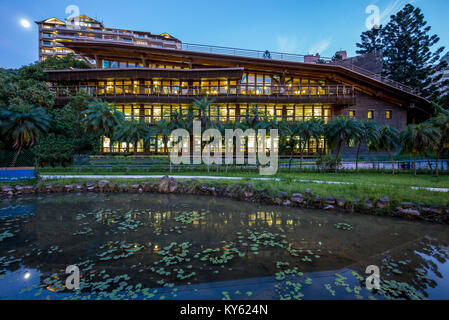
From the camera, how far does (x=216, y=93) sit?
32781mm

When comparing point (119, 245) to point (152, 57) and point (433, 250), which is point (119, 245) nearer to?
point (433, 250)

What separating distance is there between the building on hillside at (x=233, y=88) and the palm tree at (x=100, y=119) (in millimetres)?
6237

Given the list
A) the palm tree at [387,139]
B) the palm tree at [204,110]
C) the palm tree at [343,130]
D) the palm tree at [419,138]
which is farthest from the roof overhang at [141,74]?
the palm tree at [419,138]

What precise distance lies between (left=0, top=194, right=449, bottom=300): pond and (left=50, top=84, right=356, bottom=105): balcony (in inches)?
945

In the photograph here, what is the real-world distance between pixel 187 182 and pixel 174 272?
10.6 m

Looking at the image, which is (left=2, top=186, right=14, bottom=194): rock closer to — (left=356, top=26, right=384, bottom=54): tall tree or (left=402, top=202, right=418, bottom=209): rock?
(left=402, top=202, right=418, bottom=209): rock

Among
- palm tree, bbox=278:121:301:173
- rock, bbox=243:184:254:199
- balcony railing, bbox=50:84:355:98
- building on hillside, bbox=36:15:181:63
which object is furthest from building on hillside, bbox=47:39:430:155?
building on hillside, bbox=36:15:181:63

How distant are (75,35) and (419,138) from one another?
10596cm

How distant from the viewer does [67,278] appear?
5.45 m

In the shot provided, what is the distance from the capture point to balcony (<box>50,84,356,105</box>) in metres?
Answer: 32.2

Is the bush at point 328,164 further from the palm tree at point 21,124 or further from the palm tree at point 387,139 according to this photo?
the palm tree at point 21,124

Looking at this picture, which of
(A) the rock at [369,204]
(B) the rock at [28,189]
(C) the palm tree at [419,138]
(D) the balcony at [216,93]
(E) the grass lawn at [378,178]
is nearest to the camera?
(A) the rock at [369,204]

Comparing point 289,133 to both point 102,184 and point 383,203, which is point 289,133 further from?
point 102,184

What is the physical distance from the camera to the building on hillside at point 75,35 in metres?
77.0
